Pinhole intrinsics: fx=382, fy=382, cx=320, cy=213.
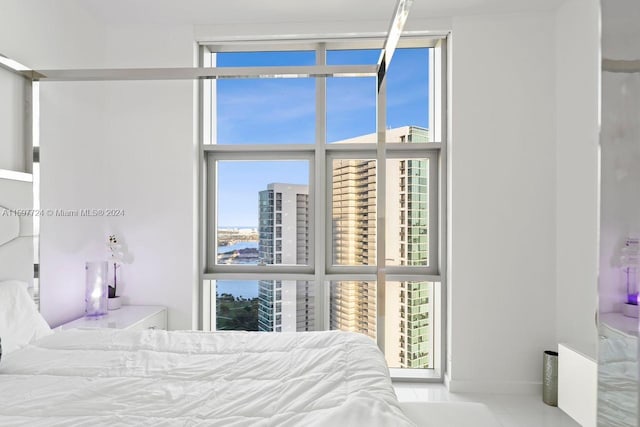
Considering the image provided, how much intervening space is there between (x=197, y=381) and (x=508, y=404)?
2395mm

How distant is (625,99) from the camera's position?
23 cm

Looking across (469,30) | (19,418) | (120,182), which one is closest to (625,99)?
(19,418)

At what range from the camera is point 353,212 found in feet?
11.1

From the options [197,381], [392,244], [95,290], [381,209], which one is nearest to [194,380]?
[197,381]

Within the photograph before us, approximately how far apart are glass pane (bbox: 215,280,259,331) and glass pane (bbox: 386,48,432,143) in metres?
1.84

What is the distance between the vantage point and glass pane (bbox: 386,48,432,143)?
3320 mm

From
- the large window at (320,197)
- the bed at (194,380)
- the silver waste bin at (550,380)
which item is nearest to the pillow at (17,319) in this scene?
the bed at (194,380)

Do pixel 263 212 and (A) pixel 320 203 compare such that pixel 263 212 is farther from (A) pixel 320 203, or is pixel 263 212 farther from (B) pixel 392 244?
(B) pixel 392 244

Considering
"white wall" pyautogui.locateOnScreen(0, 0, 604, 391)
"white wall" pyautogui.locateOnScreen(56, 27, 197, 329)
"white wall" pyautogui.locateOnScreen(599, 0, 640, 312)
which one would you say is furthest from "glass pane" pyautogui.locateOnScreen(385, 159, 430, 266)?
"white wall" pyautogui.locateOnScreen(599, 0, 640, 312)

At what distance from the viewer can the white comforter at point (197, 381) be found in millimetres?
1141

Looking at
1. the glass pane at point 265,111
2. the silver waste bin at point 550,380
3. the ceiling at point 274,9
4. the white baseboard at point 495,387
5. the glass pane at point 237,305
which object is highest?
the ceiling at point 274,9

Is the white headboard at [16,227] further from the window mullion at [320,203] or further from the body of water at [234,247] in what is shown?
the window mullion at [320,203]

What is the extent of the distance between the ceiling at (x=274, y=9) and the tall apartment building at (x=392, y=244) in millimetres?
943

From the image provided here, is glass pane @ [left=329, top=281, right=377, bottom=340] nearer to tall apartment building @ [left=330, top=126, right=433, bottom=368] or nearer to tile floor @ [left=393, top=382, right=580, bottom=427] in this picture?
tall apartment building @ [left=330, top=126, right=433, bottom=368]
